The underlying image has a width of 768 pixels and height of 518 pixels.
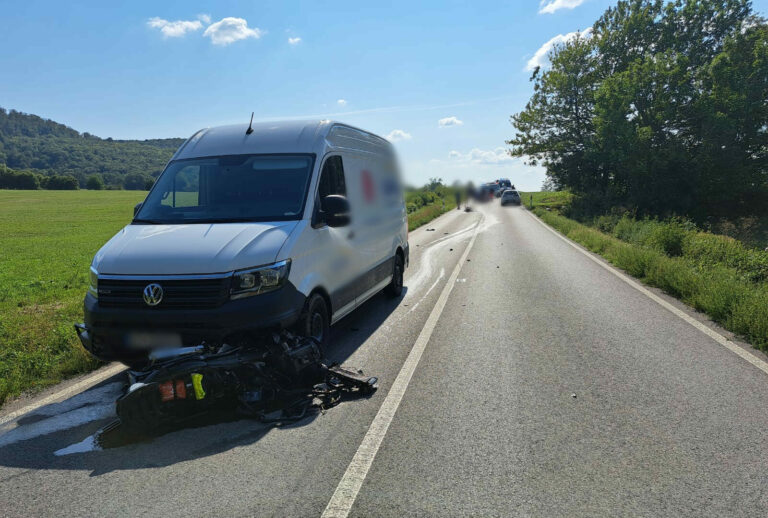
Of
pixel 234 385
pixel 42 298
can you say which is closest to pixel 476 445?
pixel 234 385

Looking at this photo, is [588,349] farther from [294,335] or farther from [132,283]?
[132,283]

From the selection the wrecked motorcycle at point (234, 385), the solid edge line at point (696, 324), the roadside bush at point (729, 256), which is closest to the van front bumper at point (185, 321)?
the wrecked motorcycle at point (234, 385)

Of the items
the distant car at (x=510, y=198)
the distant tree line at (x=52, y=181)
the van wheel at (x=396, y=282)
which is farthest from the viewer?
the distant tree line at (x=52, y=181)

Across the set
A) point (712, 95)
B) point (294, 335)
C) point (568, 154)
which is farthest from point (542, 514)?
point (568, 154)

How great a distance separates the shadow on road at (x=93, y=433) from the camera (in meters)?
3.70

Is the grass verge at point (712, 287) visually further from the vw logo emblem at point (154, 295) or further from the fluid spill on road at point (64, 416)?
the fluid spill on road at point (64, 416)

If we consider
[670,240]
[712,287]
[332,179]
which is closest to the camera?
[332,179]

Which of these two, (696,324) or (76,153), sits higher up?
(76,153)

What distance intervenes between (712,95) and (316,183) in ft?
120

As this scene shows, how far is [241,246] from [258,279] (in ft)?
1.10

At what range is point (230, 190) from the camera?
19.2 ft

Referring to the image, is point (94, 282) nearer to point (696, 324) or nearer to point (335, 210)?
point (335, 210)

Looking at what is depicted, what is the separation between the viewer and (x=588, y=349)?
20.2 ft

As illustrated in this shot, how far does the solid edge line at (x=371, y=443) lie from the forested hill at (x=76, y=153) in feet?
323
